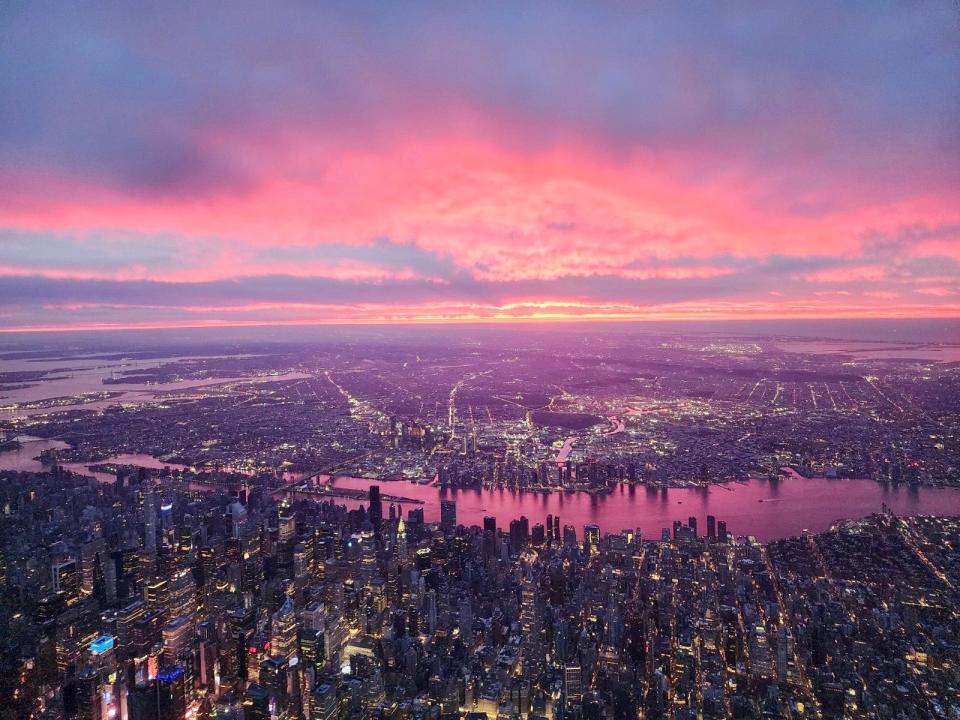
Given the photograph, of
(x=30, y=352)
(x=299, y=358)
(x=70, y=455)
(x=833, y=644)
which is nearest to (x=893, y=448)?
(x=833, y=644)

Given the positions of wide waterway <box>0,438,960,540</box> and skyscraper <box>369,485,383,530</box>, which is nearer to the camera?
wide waterway <box>0,438,960,540</box>

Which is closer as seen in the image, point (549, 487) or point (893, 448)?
point (549, 487)

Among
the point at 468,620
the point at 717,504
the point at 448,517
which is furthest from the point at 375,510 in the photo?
the point at 717,504

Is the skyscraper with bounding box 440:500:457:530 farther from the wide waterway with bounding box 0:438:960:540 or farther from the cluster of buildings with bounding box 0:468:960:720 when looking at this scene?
the wide waterway with bounding box 0:438:960:540

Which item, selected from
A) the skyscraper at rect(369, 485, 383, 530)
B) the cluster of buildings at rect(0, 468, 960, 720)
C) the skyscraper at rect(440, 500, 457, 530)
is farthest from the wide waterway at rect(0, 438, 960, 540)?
the skyscraper at rect(369, 485, 383, 530)

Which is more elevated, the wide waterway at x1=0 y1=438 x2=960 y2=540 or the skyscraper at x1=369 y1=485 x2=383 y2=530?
the skyscraper at x1=369 y1=485 x2=383 y2=530

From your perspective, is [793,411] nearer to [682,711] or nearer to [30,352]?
[682,711]

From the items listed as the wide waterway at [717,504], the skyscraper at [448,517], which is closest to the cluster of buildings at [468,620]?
the skyscraper at [448,517]
